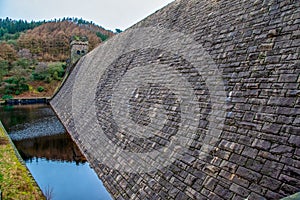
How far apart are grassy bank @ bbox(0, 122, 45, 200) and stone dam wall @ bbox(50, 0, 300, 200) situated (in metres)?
1.93

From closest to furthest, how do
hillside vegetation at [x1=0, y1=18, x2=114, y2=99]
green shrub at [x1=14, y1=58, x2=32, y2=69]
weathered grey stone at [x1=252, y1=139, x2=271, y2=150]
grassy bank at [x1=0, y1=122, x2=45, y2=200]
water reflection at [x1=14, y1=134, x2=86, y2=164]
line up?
1. weathered grey stone at [x1=252, y1=139, x2=271, y2=150]
2. grassy bank at [x1=0, y1=122, x2=45, y2=200]
3. water reflection at [x1=14, y1=134, x2=86, y2=164]
4. hillside vegetation at [x1=0, y1=18, x2=114, y2=99]
5. green shrub at [x1=14, y1=58, x2=32, y2=69]

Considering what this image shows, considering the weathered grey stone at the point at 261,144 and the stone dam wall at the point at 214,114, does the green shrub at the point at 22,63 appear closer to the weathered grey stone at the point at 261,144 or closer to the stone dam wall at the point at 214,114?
the stone dam wall at the point at 214,114

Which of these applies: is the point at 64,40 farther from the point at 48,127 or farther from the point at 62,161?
the point at 62,161

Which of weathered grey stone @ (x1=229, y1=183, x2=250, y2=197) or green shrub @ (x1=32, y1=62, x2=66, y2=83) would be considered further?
green shrub @ (x1=32, y1=62, x2=66, y2=83)

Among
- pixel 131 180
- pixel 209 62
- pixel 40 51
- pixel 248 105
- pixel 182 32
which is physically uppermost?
pixel 40 51

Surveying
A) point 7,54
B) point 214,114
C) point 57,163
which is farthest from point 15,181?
point 7,54

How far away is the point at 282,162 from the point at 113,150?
4.85 meters

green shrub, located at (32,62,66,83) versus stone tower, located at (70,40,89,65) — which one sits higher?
stone tower, located at (70,40,89,65)

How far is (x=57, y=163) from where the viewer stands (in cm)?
1171

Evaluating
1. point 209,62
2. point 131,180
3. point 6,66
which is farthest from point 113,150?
point 6,66

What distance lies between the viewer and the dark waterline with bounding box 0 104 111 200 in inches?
346

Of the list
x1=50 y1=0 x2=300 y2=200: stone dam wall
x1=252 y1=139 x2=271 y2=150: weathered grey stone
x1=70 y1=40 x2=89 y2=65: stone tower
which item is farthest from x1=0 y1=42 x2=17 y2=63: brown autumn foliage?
x1=252 y1=139 x2=271 y2=150: weathered grey stone

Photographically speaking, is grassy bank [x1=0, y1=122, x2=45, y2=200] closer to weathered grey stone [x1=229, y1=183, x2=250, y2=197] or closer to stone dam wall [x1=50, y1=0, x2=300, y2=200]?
stone dam wall [x1=50, y1=0, x2=300, y2=200]

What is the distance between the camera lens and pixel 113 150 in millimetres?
7008
